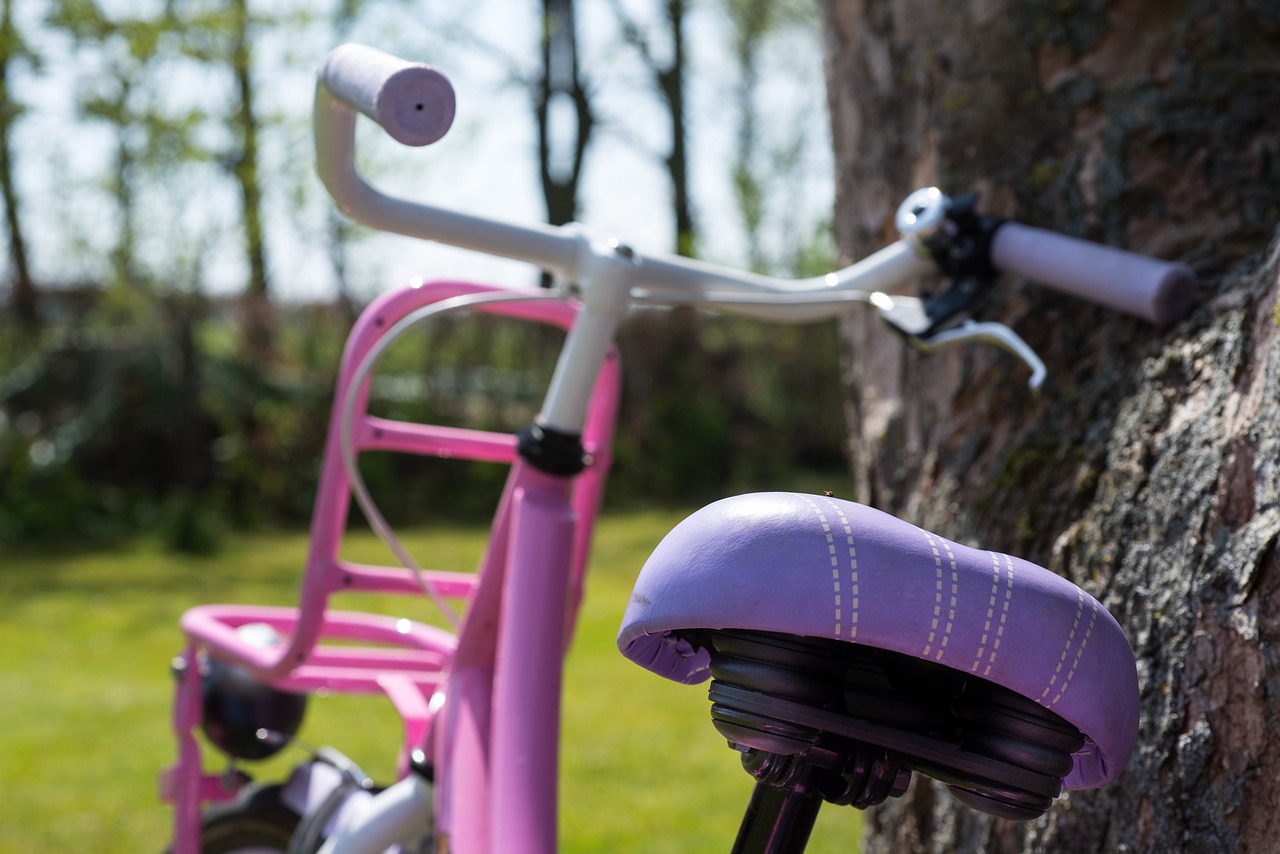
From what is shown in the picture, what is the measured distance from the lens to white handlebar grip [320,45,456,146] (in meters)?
1.02

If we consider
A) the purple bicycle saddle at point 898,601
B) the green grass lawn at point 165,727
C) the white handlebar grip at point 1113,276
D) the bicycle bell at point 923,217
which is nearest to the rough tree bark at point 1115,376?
the white handlebar grip at point 1113,276

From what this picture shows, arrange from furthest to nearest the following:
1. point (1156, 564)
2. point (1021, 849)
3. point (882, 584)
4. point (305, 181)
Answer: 1. point (305, 181)
2. point (1021, 849)
3. point (1156, 564)
4. point (882, 584)

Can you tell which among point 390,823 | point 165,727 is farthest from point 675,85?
point 390,823

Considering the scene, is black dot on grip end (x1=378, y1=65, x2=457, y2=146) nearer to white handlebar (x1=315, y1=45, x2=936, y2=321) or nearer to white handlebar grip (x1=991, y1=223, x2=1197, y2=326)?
white handlebar (x1=315, y1=45, x2=936, y2=321)

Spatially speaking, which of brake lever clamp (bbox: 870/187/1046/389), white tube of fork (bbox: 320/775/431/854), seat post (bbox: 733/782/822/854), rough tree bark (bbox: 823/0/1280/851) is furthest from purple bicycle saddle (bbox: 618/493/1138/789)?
white tube of fork (bbox: 320/775/431/854)

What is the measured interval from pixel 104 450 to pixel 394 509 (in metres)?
2.22

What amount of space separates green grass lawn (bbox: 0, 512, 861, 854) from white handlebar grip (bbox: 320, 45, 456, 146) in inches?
100.0

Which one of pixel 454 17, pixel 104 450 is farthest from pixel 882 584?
pixel 454 17

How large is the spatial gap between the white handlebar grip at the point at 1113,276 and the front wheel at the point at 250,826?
145 centimetres

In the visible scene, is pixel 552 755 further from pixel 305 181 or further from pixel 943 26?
pixel 305 181

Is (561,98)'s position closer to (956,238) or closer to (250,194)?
(250,194)

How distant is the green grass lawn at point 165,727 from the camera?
3.40 meters

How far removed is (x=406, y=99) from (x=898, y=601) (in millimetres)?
590

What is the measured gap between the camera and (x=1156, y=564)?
49.9 inches
